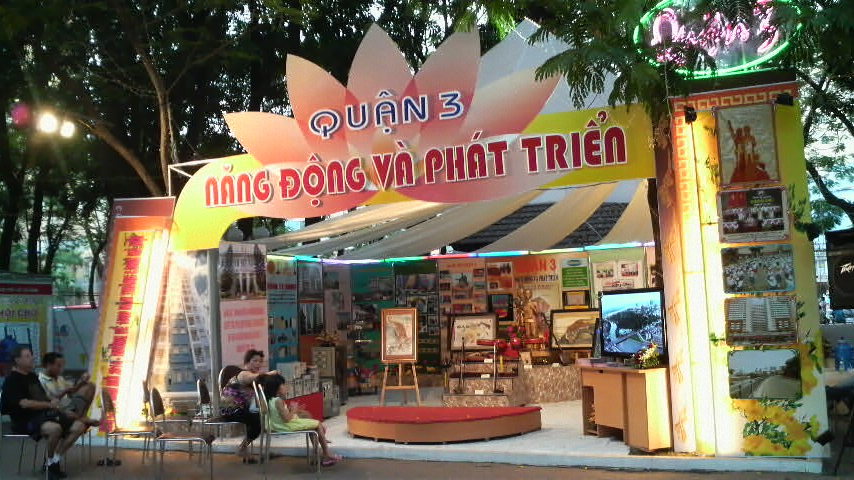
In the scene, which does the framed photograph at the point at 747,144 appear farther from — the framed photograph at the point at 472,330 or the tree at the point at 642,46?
the framed photograph at the point at 472,330

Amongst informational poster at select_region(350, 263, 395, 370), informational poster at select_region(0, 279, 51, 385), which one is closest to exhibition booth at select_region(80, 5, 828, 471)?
informational poster at select_region(350, 263, 395, 370)

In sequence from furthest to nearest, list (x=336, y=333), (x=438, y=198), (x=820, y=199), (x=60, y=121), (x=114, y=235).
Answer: (x=820, y=199)
(x=336, y=333)
(x=60, y=121)
(x=114, y=235)
(x=438, y=198)

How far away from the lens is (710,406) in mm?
7027

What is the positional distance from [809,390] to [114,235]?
290 inches

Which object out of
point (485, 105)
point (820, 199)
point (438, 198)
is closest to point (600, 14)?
point (485, 105)

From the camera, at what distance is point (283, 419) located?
750cm

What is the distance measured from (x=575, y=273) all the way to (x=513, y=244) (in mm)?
1129

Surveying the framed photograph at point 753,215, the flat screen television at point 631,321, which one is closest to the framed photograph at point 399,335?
the flat screen television at point 631,321

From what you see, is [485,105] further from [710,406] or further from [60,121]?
[60,121]

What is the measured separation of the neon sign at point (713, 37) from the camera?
21.9 ft

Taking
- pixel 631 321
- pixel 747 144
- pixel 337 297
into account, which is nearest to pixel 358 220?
pixel 337 297

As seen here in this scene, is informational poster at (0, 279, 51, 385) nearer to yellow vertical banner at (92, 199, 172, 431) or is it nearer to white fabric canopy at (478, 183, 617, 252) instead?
yellow vertical banner at (92, 199, 172, 431)

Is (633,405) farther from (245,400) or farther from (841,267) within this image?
(245,400)

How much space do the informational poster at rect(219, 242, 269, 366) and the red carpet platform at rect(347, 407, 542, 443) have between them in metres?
1.46
